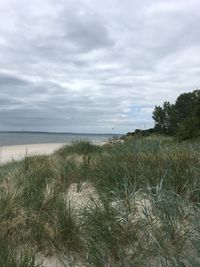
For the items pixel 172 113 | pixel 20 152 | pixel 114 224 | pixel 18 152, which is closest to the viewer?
pixel 114 224

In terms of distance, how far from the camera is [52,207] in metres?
4.86

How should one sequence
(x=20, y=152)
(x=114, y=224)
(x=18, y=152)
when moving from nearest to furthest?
1. (x=114, y=224)
2. (x=20, y=152)
3. (x=18, y=152)

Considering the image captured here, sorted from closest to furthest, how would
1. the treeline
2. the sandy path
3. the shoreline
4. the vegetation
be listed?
the vegetation < the shoreline < the sandy path < the treeline

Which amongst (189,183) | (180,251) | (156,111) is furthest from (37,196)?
Result: (156,111)

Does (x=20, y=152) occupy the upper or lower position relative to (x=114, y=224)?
lower

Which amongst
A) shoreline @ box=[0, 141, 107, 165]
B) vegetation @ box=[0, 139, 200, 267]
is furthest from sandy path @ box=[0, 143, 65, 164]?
vegetation @ box=[0, 139, 200, 267]

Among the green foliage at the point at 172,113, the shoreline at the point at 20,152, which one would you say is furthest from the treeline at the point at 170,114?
the shoreline at the point at 20,152

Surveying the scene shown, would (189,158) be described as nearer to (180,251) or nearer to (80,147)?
(180,251)

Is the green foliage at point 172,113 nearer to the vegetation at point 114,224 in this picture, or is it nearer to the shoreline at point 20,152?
the shoreline at point 20,152

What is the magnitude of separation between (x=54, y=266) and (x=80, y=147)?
47.4ft

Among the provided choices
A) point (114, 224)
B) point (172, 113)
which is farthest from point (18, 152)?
point (114, 224)

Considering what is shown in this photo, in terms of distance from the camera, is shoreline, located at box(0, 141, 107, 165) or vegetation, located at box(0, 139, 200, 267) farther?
shoreline, located at box(0, 141, 107, 165)

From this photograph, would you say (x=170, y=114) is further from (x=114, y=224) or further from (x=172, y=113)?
(x=114, y=224)

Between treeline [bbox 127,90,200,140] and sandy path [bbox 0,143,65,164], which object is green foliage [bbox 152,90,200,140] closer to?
treeline [bbox 127,90,200,140]
